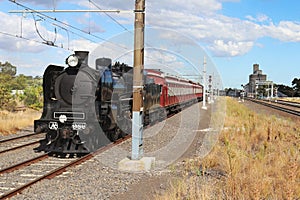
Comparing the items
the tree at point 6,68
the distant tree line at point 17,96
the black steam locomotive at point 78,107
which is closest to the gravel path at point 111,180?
the black steam locomotive at point 78,107

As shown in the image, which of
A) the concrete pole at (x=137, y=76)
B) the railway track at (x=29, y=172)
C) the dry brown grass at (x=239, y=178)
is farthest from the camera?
the concrete pole at (x=137, y=76)

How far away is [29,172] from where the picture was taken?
10016 millimetres

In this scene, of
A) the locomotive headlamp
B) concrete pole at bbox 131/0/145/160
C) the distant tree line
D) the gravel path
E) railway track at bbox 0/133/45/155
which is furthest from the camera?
the distant tree line

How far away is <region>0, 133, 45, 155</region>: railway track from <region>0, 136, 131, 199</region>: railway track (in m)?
2.15

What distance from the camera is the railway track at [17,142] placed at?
13.6 metres

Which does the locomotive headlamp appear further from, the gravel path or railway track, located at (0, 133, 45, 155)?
railway track, located at (0, 133, 45, 155)

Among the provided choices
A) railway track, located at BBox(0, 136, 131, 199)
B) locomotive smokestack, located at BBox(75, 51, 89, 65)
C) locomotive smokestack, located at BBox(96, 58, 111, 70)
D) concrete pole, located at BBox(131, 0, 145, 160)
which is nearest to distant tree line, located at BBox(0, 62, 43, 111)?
locomotive smokestack, located at BBox(96, 58, 111, 70)

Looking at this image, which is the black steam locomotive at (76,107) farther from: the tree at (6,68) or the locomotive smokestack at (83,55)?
the tree at (6,68)

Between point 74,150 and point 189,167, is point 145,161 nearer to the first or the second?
point 189,167

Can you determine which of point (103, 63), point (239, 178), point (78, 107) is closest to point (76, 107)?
point (78, 107)

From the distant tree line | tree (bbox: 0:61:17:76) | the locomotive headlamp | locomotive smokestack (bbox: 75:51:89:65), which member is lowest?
the distant tree line

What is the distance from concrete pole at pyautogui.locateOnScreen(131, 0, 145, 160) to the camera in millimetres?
10469

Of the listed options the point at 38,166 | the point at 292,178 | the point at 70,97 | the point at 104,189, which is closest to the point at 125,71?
the point at 70,97

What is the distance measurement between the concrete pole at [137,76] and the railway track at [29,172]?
1971mm
